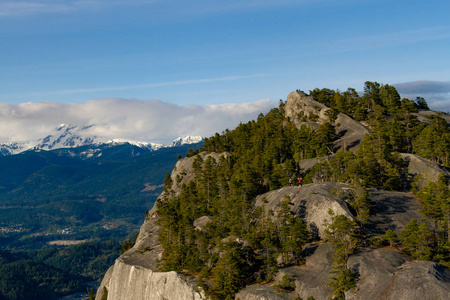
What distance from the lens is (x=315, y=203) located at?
10244 cm

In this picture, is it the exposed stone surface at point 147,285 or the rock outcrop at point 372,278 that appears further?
the exposed stone surface at point 147,285

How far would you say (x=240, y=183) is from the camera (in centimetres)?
13162

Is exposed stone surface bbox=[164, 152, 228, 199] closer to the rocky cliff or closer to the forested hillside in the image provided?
the forested hillside

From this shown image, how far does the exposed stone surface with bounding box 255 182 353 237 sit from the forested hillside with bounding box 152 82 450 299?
2376 millimetres

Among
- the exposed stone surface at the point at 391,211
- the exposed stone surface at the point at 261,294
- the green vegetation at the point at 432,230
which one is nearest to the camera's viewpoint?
the green vegetation at the point at 432,230

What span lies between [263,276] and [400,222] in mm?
35007

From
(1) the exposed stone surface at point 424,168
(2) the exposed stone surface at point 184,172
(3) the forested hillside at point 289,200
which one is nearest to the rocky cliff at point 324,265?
(1) the exposed stone surface at point 424,168

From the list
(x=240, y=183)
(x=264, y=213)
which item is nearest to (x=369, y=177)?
(x=264, y=213)

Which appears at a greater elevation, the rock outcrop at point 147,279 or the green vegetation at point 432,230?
the green vegetation at point 432,230

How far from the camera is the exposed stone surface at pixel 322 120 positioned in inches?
6078

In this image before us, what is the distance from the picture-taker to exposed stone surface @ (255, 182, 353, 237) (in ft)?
325

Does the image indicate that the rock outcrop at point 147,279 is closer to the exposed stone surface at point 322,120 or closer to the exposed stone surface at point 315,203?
the exposed stone surface at point 315,203

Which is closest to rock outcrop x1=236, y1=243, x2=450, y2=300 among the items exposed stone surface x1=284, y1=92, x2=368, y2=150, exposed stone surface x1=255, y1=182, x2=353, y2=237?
exposed stone surface x1=255, y1=182, x2=353, y2=237

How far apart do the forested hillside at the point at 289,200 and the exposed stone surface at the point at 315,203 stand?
238cm
